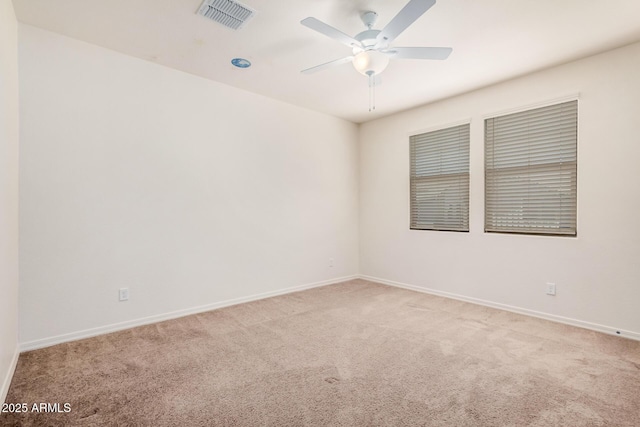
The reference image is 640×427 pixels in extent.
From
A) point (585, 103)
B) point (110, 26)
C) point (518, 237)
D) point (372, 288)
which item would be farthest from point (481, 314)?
point (110, 26)

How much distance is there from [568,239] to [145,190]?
424 centimetres

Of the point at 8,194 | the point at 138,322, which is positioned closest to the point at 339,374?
the point at 138,322

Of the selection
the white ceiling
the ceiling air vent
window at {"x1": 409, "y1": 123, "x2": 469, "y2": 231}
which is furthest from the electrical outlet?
the ceiling air vent

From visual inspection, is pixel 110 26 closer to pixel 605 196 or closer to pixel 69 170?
pixel 69 170

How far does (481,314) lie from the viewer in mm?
3408

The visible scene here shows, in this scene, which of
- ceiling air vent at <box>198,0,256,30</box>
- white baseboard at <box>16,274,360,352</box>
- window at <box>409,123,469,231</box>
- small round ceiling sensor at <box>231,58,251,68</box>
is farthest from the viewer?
window at <box>409,123,469,231</box>

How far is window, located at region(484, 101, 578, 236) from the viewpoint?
3.16m

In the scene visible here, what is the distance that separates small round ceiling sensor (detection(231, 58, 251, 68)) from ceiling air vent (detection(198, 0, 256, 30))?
1.94ft

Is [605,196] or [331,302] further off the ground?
[605,196]

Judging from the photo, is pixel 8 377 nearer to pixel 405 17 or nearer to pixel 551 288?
pixel 405 17

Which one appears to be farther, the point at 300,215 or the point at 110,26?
the point at 300,215

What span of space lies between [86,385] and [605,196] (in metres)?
4.43

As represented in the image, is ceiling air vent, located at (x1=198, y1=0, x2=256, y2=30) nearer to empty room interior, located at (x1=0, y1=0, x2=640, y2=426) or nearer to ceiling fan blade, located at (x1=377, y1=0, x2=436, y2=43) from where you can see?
empty room interior, located at (x1=0, y1=0, x2=640, y2=426)

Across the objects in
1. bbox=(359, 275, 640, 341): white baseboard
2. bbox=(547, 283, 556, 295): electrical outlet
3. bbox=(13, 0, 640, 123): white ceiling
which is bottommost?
bbox=(359, 275, 640, 341): white baseboard
